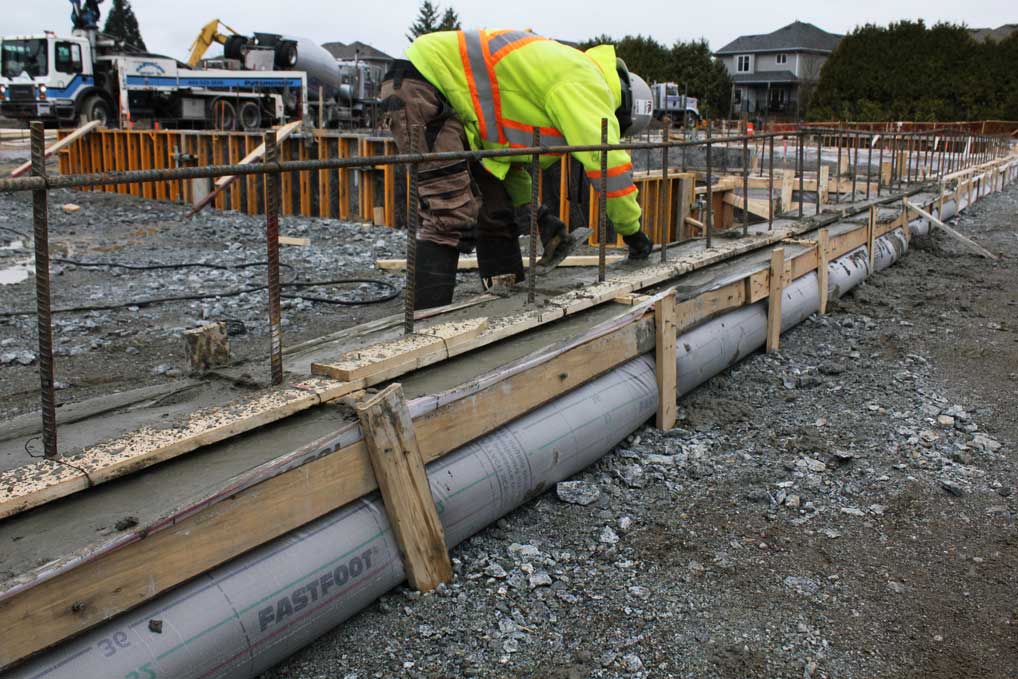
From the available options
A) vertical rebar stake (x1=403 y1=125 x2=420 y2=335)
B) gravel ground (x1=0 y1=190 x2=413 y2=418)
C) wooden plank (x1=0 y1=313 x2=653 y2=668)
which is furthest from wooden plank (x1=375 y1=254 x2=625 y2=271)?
wooden plank (x1=0 y1=313 x2=653 y2=668)

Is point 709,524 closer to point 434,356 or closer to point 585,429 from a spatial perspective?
point 585,429

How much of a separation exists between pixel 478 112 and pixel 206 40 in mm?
22728

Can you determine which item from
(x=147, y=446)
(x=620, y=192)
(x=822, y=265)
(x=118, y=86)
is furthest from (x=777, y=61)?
(x=147, y=446)

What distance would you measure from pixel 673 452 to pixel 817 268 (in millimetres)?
3224

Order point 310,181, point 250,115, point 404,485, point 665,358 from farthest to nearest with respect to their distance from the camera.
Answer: point 250,115, point 310,181, point 665,358, point 404,485

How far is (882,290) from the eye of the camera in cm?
788

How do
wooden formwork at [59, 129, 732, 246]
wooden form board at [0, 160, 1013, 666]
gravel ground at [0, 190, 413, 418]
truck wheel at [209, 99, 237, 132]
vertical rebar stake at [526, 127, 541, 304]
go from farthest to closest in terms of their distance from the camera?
truck wheel at [209, 99, 237, 132] → wooden formwork at [59, 129, 732, 246] → gravel ground at [0, 190, 413, 418] → vertical rebar stake at [526, 127, 541, 304] → wooden form board at [0, 160, 1013, 666]

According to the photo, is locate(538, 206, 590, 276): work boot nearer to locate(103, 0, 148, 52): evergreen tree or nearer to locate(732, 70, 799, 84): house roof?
locate(732, 70, 799, 84): house roof

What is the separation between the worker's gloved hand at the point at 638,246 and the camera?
5418 mm

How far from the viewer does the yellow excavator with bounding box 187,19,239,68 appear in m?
24.2

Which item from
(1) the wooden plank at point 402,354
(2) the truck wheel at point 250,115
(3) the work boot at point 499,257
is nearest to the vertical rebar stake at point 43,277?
(1) the wooden plank at point 402,354

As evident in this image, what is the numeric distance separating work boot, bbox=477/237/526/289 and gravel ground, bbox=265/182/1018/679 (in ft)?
4.52

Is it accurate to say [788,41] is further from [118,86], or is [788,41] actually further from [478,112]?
[478,112]

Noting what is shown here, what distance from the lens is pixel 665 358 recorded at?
4383mm
